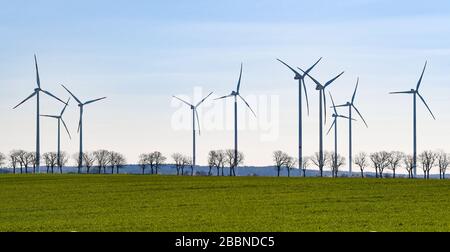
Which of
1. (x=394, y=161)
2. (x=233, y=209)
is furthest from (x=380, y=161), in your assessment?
(x=233, y=209)

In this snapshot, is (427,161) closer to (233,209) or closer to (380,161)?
(380,161)

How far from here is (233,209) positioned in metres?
42.3

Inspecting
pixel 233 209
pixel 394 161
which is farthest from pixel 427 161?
pixel 233 209

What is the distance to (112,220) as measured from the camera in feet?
119

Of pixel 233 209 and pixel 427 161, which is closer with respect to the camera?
pixel 233 209

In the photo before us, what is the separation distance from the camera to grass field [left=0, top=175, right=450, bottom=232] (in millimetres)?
32062

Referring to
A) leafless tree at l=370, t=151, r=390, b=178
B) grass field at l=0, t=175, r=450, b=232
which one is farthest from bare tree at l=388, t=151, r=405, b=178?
grass field at l=0, t=175, r=450, b=232

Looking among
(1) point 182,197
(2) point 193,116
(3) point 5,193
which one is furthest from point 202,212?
(2) point 193,116

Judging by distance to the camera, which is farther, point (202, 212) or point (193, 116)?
point (193, 116)

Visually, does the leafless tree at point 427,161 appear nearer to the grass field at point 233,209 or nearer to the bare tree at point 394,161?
the bare tree at point 394,161

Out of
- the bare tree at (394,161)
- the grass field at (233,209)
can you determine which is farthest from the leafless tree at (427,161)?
the grass field at (233,209)

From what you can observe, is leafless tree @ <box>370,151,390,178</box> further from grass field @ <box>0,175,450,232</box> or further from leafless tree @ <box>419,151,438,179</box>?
grass field @ <box>0,175,450,232</box>
